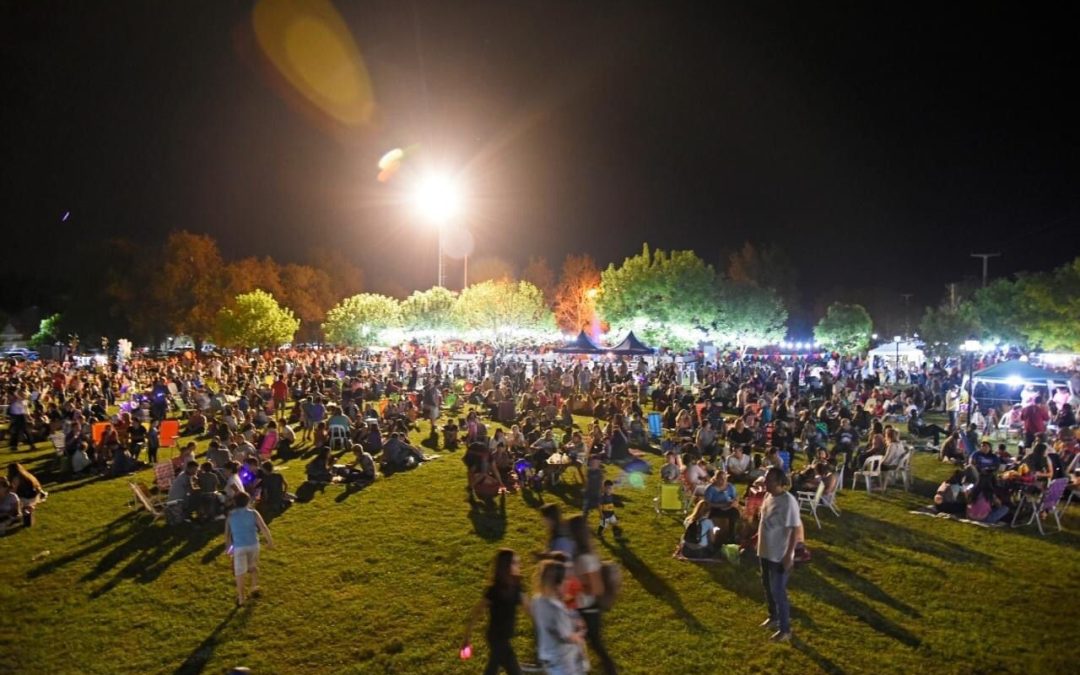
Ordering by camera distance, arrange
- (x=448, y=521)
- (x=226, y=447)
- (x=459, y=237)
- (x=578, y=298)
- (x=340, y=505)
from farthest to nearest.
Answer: (x=459, y=237) → (x=578, y=298) → (x=226, y=447) → (x=340, y=505) → (x=448, y=521)

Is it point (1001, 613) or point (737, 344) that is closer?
point (1001, 613)

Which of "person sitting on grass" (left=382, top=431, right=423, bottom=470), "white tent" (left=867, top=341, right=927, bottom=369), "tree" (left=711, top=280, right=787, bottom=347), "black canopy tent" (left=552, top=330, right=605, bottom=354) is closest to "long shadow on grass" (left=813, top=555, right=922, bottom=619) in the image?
"person sitting on grass" (left=382, top=431, right=423, bottom=470)

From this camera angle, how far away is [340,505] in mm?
11312

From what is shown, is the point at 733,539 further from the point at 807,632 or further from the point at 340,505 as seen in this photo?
the point at 340,505

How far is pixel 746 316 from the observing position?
52.5 meters

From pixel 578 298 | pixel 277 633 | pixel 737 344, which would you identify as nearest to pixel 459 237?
pixel 578 298

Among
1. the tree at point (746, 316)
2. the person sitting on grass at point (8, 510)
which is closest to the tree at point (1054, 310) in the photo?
the tree at point (746, 316)

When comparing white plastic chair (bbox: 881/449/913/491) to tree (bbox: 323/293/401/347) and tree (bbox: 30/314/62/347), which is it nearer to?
tree (bbox: 323/293/401/347)

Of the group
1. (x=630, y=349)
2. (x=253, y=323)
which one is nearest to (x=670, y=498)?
(x=630, y=349)

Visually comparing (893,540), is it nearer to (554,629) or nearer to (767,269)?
(554,629)

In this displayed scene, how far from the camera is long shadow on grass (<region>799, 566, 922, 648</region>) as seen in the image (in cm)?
655

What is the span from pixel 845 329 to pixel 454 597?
219 feet

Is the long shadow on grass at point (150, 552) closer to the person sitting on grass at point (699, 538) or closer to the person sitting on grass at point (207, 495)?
the person sitting on grass at point (207, 495)

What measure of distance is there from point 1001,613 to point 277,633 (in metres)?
8.08
